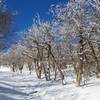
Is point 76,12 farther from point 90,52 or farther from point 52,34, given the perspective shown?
point 52,34

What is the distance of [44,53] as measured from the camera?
49.9 metres

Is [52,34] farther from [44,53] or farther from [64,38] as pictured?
[44,53]

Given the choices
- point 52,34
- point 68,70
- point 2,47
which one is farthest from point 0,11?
point 68,70

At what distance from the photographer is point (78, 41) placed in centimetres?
2894

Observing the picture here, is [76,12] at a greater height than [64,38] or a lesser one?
greater

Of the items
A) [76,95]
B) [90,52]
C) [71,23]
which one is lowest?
[76,95]

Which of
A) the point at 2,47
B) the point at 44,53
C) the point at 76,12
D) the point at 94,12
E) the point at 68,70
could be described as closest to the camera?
the point at 94,12

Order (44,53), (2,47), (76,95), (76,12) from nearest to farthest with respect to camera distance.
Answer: (76,95)
(76,12)
(2,47)
(44,53)

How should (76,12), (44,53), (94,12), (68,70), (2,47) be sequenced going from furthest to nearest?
1. (68,70)
2. (44,53)
3. (2,47)
4. (76,12)
5. (94,12)

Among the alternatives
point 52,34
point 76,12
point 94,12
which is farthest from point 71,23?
point 52,34

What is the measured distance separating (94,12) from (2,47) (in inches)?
377

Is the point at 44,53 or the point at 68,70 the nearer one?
the point at 44,53

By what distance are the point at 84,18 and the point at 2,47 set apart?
26.7 feet

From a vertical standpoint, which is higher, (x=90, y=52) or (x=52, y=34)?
(x=52, y=34)
